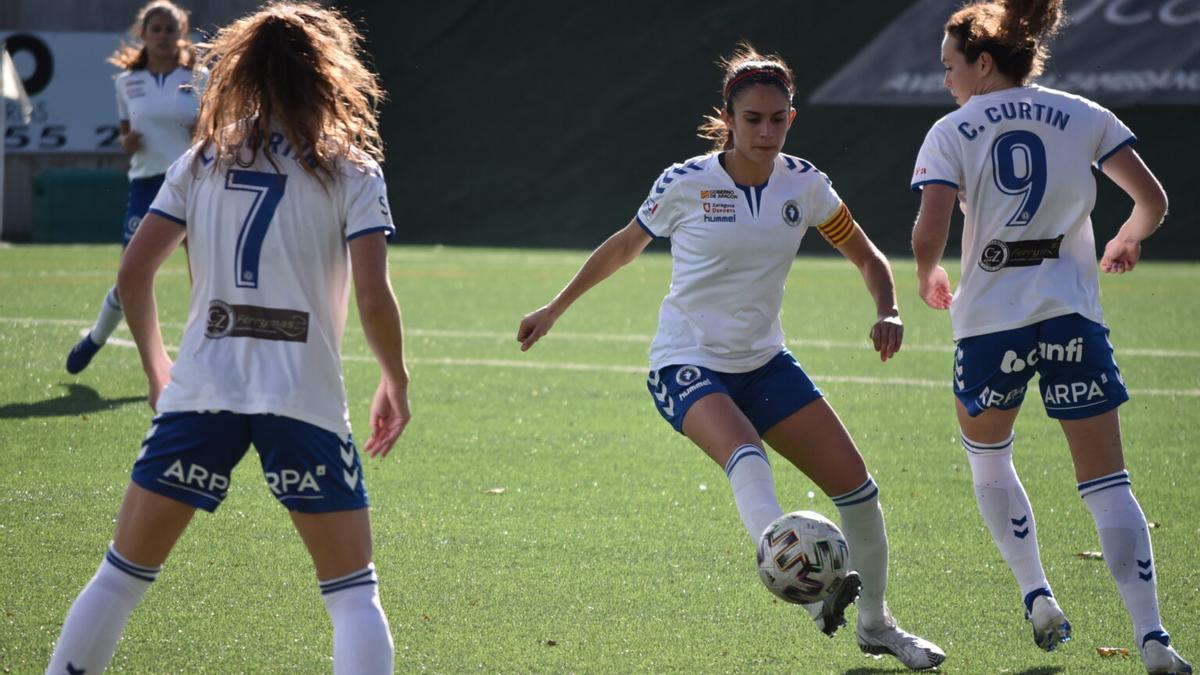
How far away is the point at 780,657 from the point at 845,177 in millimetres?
24788

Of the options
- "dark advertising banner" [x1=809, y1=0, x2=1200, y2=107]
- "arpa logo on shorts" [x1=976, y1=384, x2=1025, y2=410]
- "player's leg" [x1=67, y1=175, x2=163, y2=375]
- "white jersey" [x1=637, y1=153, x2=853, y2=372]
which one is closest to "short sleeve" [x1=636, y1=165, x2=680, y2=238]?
"white jersey" [x1=637, y1=153, x2=853, y2=372]

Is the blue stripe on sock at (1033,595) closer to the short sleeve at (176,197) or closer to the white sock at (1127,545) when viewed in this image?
the white sock at (1127,545)

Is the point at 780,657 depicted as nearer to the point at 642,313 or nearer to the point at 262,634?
the point at 262,634

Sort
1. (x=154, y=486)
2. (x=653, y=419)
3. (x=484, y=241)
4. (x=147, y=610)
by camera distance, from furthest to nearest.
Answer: (x=484, y=241) < (x=653, y=419) < (x=147, y=610) < (x=154, y=486)

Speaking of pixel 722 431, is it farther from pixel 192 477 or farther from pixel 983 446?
pixel 192 477

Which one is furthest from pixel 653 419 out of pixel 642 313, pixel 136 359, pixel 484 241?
pixel 484 241

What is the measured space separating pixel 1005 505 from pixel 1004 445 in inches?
7.9

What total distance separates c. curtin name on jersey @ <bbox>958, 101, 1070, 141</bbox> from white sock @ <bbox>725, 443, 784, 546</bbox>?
1.25 m

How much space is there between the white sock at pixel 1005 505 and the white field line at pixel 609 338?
7.96m

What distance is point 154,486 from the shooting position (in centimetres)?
374

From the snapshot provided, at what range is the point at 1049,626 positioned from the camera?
16.3ft

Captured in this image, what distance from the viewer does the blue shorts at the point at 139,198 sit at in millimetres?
10602

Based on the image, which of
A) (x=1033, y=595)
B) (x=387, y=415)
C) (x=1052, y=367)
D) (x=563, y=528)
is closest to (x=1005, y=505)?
(x=1033, y=595)

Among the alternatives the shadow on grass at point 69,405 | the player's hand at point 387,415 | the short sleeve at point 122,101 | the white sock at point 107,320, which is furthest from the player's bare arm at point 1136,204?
the short sleeve at point 122,101
